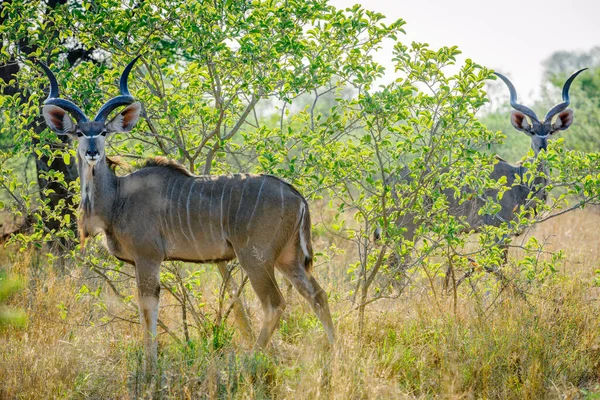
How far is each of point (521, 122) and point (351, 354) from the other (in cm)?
331

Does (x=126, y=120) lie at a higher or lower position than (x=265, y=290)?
higher

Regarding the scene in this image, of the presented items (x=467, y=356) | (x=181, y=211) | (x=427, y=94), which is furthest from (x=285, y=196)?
(x=467, y=356)

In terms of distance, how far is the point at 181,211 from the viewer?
3.97m

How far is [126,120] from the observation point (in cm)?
394

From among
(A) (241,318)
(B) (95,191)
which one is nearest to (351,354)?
(A) (241,318)

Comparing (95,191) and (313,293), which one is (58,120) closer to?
(95,191)

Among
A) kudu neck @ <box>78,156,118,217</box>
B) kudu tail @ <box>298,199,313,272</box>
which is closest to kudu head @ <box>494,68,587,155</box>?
kudu tail @ <box>298,199,313,272</box>

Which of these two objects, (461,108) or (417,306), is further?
(417,306)

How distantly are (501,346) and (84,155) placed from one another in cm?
236

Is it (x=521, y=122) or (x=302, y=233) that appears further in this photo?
(x=521, y=122)

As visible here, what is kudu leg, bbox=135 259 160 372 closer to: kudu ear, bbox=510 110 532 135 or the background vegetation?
the background vegetation

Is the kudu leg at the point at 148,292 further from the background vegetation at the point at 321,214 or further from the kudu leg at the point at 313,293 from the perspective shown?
the kudu leg at the point at 313,293

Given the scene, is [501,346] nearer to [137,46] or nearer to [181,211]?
[181,211]

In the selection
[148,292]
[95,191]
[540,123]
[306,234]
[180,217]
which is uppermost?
[540,123]
